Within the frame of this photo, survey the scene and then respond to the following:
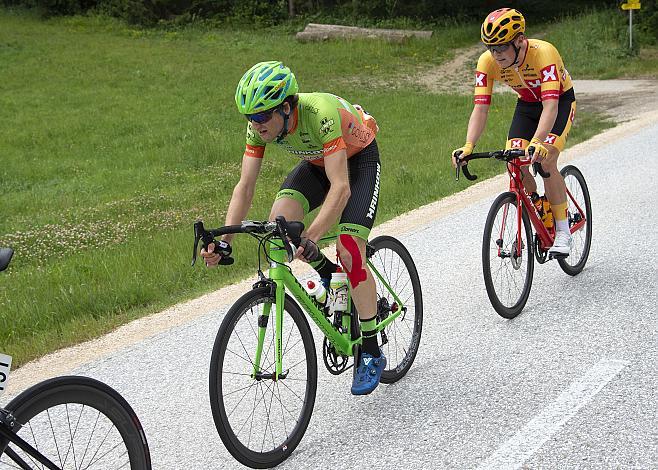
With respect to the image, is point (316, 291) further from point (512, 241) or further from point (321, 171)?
point (512, 241)

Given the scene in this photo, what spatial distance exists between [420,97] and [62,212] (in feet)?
40.6

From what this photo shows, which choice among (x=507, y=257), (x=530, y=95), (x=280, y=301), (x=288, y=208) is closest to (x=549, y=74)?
(x=530, y=95)

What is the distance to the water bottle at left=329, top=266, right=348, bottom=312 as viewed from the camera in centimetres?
498

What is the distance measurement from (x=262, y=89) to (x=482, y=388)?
227 centimetres

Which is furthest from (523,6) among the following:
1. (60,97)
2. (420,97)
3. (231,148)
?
(231,148)

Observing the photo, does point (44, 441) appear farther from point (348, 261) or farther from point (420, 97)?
point (420, 97)

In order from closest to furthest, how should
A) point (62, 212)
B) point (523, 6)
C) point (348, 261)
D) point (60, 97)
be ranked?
point (348, 261) → point (62, 212) → point (60, 97) → point (523, 6)

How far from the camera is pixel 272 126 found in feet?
15.3

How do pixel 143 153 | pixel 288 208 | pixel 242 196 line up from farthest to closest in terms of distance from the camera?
pixel 143 153 → pixel 288 208 → pixel 242 196

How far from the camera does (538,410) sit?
16.1 ft

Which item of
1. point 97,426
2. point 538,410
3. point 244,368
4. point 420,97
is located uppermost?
point 97,426

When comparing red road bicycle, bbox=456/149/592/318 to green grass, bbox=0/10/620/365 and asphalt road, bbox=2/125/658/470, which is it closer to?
asphalt road, bbox=2/125/658/470

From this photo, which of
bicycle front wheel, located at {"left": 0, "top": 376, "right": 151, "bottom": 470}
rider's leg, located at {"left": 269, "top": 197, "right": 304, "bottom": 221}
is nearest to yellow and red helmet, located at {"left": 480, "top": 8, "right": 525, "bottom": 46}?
rider's leg, located at {"left": 269, "top": 197, "right": 304, "bottom": 221}

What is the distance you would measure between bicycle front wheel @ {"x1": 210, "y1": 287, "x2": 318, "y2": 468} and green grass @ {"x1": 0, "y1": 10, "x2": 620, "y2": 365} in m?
2.54
